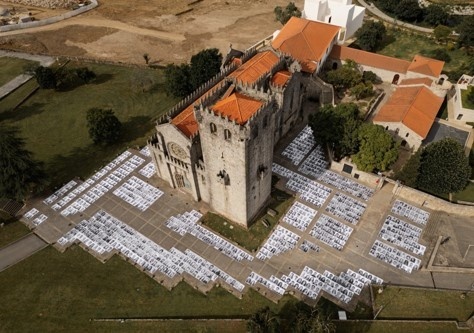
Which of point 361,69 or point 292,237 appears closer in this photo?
point 292,237

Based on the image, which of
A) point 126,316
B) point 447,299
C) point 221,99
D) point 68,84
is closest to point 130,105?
point 68,84

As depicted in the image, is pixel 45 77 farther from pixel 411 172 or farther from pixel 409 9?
pixel 409 9

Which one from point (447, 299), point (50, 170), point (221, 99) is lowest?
point (447, 299)

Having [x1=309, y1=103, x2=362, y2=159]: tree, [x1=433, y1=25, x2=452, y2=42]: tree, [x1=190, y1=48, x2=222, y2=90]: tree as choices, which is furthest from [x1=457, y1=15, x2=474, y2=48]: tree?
[x1=190, y1=48, x2=222, y2=90]: tree

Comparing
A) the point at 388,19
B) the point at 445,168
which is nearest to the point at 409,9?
the point at 388,19

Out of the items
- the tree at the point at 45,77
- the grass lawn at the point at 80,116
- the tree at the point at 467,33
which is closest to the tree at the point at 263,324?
the grass lawn at the point at 80,116

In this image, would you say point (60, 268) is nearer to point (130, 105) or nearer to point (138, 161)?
point (138, 161)

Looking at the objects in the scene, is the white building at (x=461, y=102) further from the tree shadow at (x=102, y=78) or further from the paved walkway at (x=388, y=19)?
the tree shadow at (x=102, y=78)
